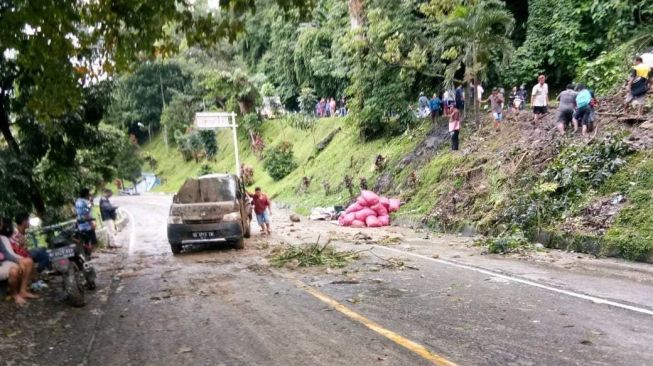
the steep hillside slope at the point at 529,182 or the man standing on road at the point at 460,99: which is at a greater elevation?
the man standing on road at the point at 460,99

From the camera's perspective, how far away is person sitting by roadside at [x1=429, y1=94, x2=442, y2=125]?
2280 cm

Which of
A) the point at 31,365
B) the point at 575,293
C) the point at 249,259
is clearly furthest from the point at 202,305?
the point at 575,293

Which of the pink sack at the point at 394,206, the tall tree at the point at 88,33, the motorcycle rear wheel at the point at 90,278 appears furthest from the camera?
the pink sack at the point at 394,206

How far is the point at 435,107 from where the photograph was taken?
22.8m

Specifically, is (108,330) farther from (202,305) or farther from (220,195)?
(220,195)

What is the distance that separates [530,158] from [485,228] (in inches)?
94.3

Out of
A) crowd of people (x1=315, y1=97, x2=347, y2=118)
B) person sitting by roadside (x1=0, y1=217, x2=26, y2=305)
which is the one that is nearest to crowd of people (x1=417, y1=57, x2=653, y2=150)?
person sitting by roadside (x1=0, y1=217, x2=26, y2=305)

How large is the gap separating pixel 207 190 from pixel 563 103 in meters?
9.80

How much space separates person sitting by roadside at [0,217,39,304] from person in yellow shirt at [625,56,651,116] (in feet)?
44.7

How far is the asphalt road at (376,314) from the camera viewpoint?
16.5 feet

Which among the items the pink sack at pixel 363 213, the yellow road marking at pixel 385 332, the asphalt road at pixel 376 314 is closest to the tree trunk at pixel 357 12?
the pink sack at pixel 363 213

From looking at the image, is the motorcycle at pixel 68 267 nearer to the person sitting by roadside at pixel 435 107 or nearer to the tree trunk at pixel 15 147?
the tree trunk at pixel 15 147

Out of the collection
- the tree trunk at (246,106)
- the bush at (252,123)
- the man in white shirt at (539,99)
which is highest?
the tree trunk at (246,106)

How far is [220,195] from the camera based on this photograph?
13.6 m
